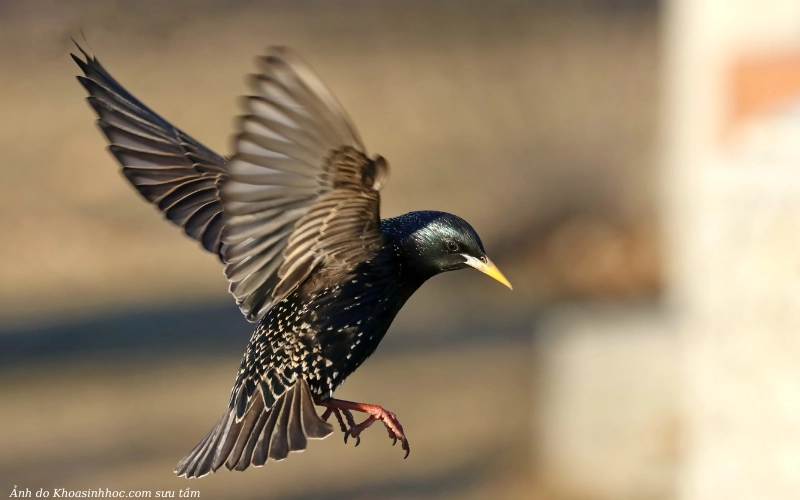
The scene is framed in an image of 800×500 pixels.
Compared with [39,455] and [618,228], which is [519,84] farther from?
[39,455]

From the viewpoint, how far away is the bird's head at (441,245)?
239 centimetres

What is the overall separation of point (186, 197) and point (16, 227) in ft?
16.6

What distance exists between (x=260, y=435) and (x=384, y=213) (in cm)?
545

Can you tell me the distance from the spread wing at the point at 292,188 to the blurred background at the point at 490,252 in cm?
101

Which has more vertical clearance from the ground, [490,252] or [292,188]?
[292,188]

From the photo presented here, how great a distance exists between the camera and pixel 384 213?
25.7 feet

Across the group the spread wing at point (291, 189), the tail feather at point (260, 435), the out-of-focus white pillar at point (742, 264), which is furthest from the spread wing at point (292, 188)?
the out-of-focus white pillar at point (742, 264)

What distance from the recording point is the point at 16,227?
24.6ft

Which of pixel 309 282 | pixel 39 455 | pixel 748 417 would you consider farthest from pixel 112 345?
pixel 309 282

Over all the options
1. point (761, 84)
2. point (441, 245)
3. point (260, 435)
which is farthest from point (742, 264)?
point (260, 435)

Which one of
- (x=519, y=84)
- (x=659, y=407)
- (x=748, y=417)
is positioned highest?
(x=519, y=84)

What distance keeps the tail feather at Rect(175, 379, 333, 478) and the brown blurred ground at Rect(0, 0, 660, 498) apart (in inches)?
93.8

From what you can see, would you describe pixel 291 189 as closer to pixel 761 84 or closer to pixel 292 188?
pixel 292 188

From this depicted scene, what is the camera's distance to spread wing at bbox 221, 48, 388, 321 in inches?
81.3
